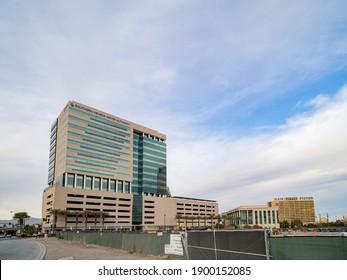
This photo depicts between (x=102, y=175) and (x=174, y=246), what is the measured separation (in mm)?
98943

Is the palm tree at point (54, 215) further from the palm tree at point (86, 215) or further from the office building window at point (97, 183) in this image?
the office building window at point (97, 183)

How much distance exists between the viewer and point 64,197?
4028 inches

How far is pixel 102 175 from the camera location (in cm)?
11569

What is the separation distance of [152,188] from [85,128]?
4467cm

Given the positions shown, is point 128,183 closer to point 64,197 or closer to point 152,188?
point 152,188

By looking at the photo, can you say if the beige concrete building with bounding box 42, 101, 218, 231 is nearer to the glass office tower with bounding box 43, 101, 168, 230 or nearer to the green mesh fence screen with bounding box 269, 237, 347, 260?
the glass office tower with bounding box 43, 101, 168, 230

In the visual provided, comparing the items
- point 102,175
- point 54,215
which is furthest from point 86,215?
point 102,175

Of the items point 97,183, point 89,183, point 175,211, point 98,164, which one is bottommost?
point 175,211

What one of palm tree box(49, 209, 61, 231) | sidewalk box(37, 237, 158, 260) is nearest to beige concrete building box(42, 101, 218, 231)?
palm tree box(49, 209, 61, 231)

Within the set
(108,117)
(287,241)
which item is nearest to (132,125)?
(108,117)

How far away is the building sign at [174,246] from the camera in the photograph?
20.6 meters

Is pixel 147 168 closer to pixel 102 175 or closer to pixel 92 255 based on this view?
pixel 102 175

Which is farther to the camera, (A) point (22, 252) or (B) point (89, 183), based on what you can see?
(B) point (89, 183)

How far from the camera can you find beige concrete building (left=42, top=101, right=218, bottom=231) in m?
105
